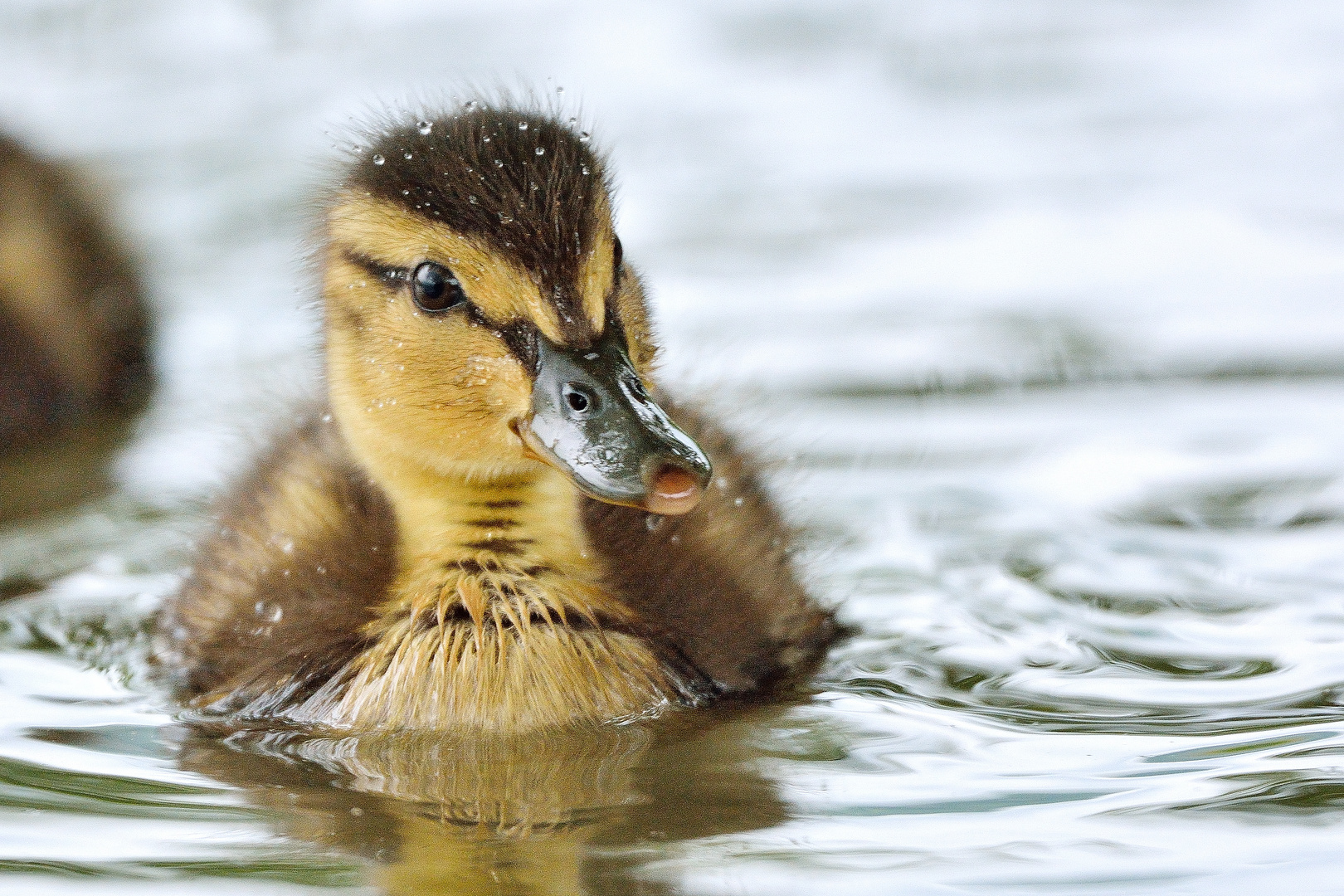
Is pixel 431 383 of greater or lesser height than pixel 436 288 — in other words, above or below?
below

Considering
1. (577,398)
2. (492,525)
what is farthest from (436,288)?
(492,525)

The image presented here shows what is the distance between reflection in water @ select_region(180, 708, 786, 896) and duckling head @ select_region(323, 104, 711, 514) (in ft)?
1.49

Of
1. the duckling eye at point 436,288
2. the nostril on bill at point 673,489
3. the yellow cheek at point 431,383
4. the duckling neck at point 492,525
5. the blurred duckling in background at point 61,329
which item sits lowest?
the nostril on bill at point 673,489

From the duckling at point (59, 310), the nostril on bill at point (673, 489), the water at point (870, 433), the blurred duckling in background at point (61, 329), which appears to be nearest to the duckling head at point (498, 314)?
the nostril on bill at point (673, 489)

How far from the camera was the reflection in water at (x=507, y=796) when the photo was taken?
2.78 m

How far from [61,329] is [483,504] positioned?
2.58m

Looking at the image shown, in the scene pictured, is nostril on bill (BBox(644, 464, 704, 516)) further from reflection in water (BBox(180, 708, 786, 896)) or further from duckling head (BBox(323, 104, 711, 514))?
reflection in water (BBox(180, 708, 786, 896))

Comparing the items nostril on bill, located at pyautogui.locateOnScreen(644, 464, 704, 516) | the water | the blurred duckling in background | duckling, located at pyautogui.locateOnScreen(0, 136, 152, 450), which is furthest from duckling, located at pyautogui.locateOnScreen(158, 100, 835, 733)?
duckling, located at pyautogui.locateOnScreen(0, 136, 152, 450)

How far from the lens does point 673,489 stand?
116 inches

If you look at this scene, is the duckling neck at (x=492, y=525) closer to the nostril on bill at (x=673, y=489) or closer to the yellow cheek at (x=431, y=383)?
the yellow cheek at (x=431, y=383)

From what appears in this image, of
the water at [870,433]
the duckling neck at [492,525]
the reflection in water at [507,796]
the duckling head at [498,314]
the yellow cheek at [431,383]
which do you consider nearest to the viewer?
the reflection in water at [507,796]

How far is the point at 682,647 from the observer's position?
Result: 3.45 metres

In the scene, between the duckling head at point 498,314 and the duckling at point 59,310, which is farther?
the duckling at point 59,310

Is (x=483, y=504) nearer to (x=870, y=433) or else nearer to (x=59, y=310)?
(x=870, y=433)
